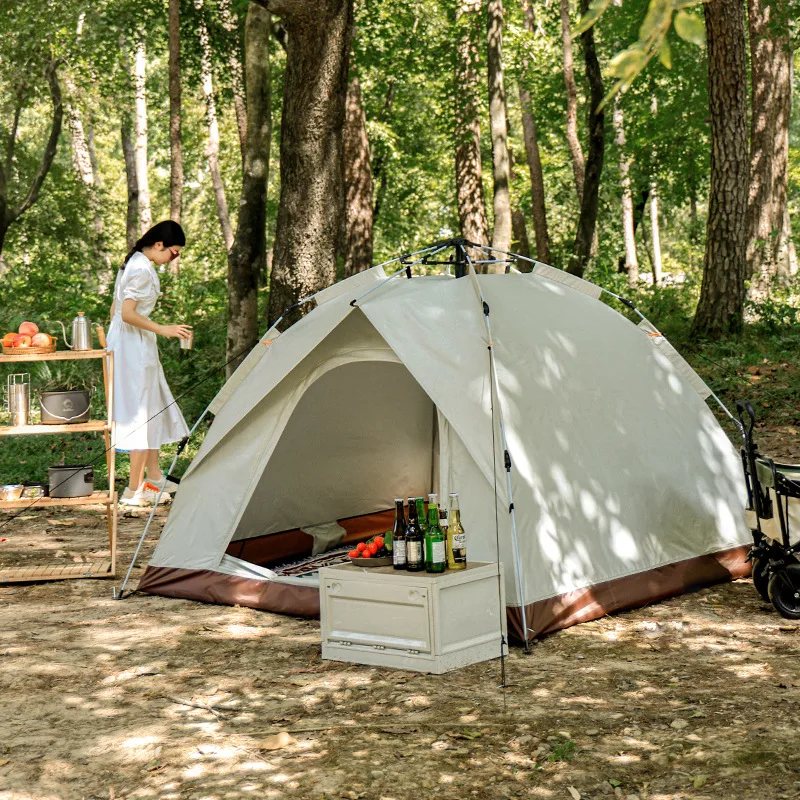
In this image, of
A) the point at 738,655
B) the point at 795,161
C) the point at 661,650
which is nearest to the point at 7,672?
the point at 661,650

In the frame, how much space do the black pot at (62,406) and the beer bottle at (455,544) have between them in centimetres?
250

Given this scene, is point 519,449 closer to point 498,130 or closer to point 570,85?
point 498,130

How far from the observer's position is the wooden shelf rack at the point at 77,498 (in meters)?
A: 6.03

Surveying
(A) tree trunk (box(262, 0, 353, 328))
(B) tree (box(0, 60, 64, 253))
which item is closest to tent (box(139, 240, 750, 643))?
(A) tree trunk (box(262, 0, 353, 328))

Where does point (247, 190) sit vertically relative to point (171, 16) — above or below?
below

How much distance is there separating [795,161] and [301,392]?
71.4 ft

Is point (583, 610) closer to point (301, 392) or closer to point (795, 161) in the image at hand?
point (301, 392)

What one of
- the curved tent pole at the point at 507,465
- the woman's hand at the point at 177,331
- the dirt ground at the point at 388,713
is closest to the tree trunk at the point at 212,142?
the woman's hand at the point at 177,331

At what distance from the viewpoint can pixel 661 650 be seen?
4711 millimetres

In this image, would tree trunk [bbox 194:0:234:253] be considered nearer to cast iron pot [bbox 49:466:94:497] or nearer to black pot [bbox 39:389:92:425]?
black pot [bbox 39:389:92:425]

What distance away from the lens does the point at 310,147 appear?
8289 millimetres

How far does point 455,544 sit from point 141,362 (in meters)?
3.57

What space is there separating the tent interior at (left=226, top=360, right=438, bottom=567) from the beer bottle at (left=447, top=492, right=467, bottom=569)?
2294mm

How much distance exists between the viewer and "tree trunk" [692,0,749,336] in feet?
37.1
